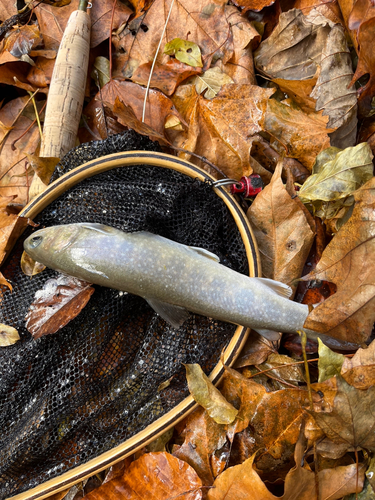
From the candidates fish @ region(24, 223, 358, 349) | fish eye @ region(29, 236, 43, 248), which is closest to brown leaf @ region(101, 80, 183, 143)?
fish @ region(24, 223, 358, 349)

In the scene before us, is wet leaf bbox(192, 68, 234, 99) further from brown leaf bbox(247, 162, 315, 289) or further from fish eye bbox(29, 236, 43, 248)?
fish eye bbox(29, 236, 43, 248)

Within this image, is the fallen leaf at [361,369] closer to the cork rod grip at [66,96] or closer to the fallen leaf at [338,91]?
the fallen leaf at [338,91]

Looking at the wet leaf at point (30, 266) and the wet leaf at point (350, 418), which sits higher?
the wet leaf at point (30, 266)

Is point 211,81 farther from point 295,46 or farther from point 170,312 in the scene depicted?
point 170,312

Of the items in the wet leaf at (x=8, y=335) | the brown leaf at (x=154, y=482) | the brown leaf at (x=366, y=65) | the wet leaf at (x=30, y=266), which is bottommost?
the brown leaf at (x=154, y=482)

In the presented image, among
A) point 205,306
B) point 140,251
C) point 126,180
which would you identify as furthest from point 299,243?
point 126,180

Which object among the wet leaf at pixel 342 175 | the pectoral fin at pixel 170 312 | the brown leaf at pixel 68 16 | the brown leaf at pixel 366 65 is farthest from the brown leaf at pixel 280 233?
the brown leaf at pixel 68 16
